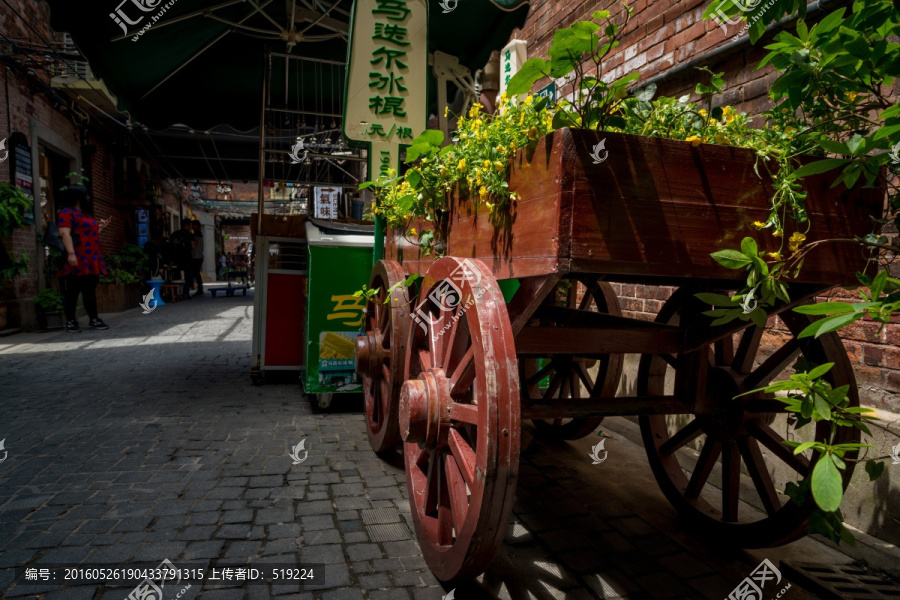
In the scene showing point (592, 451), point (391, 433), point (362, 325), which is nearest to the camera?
point (391, 433)

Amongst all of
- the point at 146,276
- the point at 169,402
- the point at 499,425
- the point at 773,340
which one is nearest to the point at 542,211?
the point at 499,425

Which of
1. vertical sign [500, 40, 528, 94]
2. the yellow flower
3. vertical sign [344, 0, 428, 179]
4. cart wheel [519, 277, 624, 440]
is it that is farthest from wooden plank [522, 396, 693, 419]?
vertical sign [500, 40, 528, 94]

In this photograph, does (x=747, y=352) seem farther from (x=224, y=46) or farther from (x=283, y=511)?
(x=224, y=46)

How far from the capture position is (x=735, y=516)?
7.22 feet

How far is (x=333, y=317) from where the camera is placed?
3955mm

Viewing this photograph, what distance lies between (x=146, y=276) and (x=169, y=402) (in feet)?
34.8

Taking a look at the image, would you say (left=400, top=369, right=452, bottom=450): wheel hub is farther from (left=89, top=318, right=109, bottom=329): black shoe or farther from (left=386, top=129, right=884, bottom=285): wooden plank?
(left=89, top=318, right=109, bottom=329): black shoe

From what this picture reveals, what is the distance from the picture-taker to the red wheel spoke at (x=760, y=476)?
6.73 ft

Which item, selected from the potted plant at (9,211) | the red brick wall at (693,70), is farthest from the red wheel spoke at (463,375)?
the potted plant at (9,211)

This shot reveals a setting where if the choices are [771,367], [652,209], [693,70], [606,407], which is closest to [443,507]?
[606,407]

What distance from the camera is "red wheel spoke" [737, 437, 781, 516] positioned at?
2.05 meters

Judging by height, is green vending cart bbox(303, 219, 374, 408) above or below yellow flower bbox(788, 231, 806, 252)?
below

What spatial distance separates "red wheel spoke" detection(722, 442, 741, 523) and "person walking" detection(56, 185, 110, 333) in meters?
8.10

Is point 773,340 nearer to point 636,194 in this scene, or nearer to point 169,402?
point 636,194
